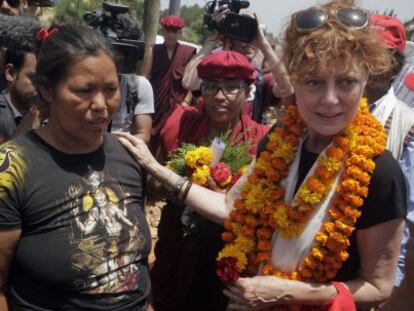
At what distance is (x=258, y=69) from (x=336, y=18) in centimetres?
236

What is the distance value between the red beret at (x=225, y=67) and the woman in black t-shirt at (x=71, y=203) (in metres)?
1.08

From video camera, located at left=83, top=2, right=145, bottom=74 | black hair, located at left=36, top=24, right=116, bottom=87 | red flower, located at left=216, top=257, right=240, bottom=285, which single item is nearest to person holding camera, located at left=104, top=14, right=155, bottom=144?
video camera, located at left=83, top=2, right=145, bottom=74

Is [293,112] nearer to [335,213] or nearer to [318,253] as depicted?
[335,213]

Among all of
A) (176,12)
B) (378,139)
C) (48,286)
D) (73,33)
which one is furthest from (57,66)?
(176,12)

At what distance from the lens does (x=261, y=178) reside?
6.63 feet

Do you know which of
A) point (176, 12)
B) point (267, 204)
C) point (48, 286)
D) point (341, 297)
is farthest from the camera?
point (176, 12)

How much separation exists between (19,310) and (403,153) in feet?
6.07

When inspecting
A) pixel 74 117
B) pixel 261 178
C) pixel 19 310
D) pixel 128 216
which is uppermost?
pixel 74 117

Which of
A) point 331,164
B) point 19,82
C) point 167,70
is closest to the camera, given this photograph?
point 331,164

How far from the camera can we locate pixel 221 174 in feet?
7.74

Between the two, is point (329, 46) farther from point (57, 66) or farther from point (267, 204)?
point (57, 66)

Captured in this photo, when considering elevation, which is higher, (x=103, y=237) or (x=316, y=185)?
(x=316, y=185)

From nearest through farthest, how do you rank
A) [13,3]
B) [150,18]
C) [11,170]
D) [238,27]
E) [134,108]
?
1. [11,170]
2. [238,27]
3. [134,108]
4. [13,3]
5. [150,18]

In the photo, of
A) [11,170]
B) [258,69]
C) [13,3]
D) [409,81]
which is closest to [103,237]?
[11,170]
